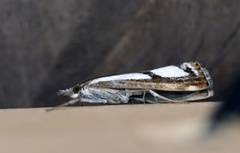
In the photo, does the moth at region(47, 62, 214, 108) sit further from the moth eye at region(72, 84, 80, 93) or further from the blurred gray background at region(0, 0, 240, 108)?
the blurred gray background at region(0, 0, 240, 108)

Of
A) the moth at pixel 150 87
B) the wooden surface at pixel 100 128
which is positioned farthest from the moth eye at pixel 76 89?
the wooden surface at pixel 100 128

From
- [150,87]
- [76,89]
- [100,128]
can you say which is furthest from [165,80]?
[100,128]

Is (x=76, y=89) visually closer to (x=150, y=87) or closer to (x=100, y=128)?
(x=150, y=87)

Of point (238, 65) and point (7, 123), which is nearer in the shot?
point (7, 123)

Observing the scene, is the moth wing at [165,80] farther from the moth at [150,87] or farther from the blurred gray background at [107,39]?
the blurred gray background at [107,39]

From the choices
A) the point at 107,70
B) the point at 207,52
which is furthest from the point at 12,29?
the point at 207,52

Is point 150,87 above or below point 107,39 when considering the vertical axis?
below

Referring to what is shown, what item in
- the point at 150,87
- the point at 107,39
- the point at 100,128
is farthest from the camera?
the point at 107,39

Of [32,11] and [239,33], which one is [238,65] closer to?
[239,33]
